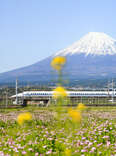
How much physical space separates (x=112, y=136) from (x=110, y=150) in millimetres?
1545

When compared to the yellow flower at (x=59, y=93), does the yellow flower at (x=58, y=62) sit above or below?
above

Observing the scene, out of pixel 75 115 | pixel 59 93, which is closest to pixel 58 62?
pixel 59 93

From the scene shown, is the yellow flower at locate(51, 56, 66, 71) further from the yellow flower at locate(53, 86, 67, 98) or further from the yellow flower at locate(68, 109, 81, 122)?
the yellow flower at locate(68, 109, 81, 122)

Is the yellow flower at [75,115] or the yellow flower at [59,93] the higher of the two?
the yellow flower at [59,93]

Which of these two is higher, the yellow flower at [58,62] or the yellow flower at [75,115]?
the yellow flower at [58,62]

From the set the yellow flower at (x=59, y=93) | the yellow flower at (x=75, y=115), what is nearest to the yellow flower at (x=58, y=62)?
the yellow flower at (x=59, y=93)

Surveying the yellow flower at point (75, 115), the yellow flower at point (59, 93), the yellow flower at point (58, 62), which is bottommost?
the yellow flower at point (75, 115)

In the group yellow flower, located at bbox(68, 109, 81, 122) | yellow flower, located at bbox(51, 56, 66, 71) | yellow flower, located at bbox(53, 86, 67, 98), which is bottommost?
yellow flower, located at bbox(68, 109, 81, 122)

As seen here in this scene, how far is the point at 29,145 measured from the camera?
573 cm

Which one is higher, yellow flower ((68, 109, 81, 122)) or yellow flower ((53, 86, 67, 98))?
yellow flower ((53, 86, 67, 98))

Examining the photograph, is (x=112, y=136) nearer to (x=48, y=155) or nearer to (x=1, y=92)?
(x=48, y=155)

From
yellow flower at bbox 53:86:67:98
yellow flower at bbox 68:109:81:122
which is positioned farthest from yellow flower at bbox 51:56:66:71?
yellow flower at bbox 68:109:81:122

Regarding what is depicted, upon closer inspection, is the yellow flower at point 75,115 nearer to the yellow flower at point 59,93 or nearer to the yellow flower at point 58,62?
the yellow flower at point 59,93

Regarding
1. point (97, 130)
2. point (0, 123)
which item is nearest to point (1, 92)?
point (0, 123)
